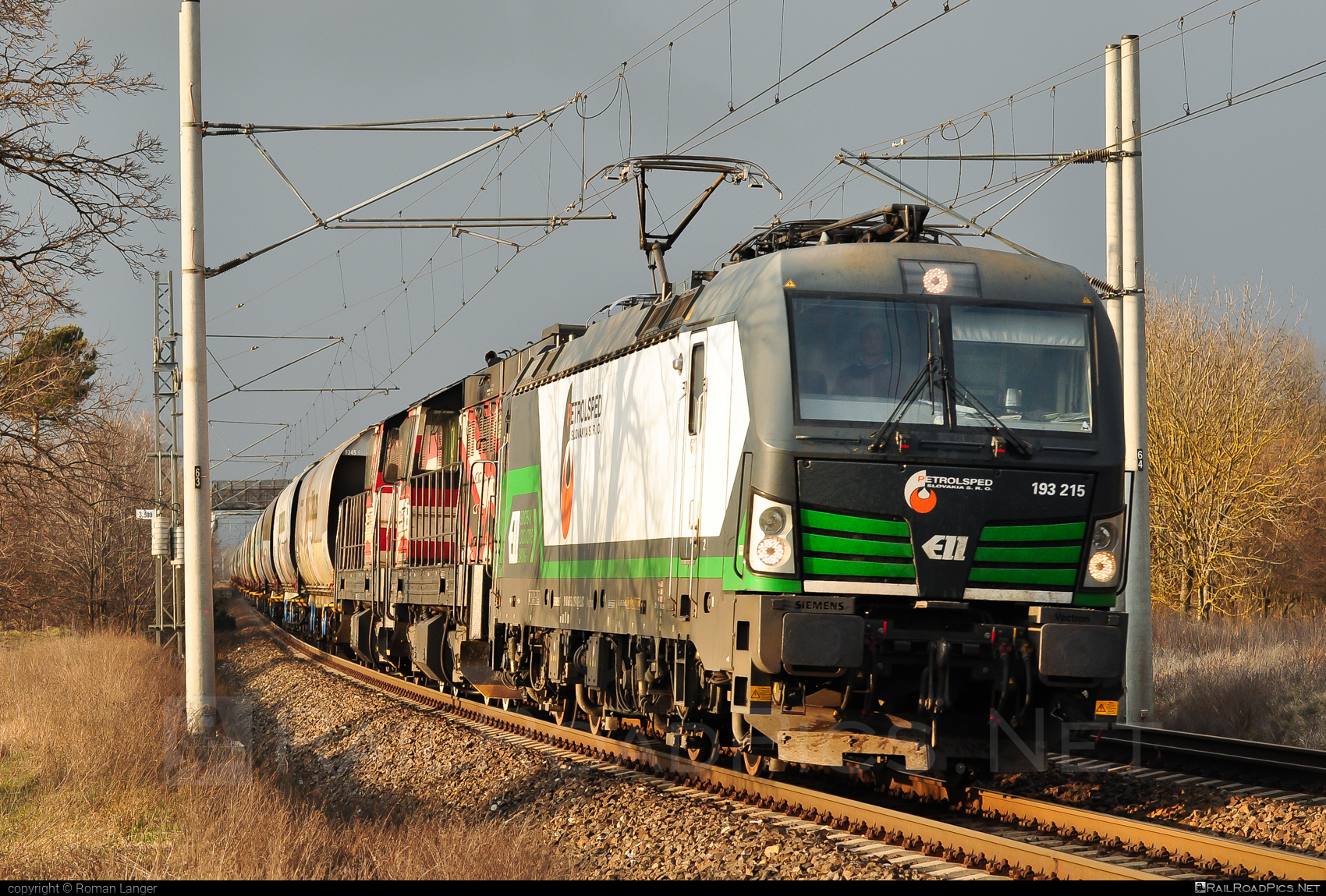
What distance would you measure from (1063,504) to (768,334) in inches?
88.8

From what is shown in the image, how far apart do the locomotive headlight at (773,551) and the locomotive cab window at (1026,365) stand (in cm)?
152

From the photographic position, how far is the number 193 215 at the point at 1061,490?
320 inches

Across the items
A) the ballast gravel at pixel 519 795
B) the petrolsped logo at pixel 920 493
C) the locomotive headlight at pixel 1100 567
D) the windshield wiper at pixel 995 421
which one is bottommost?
the ballast gravel at pixel 519 795

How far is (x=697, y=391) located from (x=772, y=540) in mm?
1699

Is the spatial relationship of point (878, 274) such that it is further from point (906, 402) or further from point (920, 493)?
point (920, 493)

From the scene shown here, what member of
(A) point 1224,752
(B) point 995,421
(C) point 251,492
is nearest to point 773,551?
(B) point 995,421

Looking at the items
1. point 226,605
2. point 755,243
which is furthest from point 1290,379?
point 226,605

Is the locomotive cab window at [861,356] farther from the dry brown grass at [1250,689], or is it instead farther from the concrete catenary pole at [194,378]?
the concrete catenary pole at [194,378]

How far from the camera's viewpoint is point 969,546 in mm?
8031

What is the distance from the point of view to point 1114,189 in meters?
14.4

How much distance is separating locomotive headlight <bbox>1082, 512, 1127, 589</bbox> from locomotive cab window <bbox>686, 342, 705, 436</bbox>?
2.83 metres

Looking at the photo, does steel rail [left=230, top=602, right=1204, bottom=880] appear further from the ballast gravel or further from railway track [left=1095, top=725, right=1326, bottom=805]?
railway track [left=1095, top=725, right=1326, bottom=805]

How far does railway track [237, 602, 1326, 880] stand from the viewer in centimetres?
674

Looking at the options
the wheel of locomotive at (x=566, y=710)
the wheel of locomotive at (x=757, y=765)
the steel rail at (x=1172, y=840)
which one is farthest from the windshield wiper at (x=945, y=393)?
the wheel of locomotive at (x=566, y=710)
